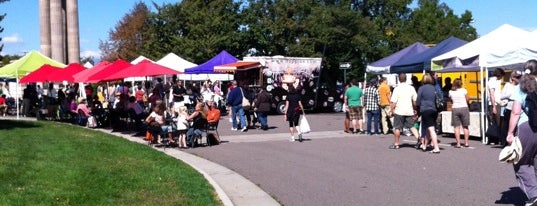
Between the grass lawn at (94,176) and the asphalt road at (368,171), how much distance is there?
4.32 ft

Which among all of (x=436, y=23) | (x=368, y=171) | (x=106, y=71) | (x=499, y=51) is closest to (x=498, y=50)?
(x=499, y=51)

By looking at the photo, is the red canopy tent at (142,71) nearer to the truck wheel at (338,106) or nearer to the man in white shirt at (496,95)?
Answer: the man in white shirt at (496,95)

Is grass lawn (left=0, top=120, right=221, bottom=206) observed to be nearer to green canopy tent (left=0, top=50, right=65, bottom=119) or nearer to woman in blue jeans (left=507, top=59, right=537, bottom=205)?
woman in blue jeans (left=507, top=59, right=537, bottom=205)

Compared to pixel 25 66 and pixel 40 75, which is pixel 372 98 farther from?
pixel 25 66

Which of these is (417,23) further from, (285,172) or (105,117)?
(285,172)

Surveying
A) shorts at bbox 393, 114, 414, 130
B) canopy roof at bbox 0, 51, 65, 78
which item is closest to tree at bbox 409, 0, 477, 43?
canopy roof at bbox 0, 51, 65, 78

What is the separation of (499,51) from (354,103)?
16.4 ft

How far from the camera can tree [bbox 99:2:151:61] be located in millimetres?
73056

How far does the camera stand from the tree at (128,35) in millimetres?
73056

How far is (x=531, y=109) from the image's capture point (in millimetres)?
7707

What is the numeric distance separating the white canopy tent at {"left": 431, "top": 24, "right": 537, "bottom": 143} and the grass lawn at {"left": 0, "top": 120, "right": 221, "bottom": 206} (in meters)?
8.03

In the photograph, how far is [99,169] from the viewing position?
11.2 m

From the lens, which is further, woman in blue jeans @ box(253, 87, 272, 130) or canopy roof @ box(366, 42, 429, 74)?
canopy roof @ box(366, 42, 429, 74)

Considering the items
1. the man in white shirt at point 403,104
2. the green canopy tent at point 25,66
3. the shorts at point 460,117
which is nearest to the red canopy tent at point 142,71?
the man in white shirt at point 403,104
